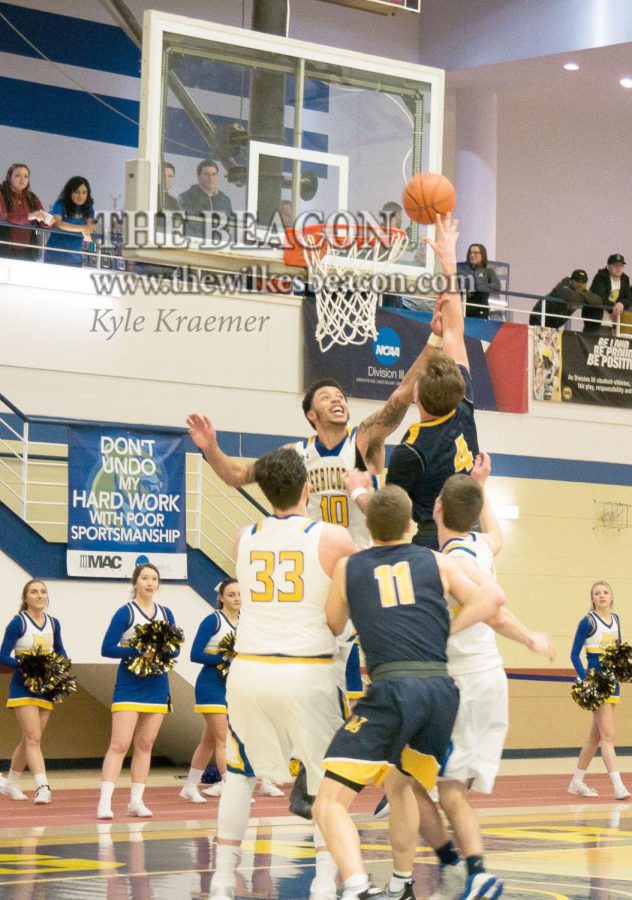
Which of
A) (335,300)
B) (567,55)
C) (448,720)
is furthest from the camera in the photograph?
(567,55)

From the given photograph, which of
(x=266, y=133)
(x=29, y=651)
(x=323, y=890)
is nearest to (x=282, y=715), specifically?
(x=323, y=890)

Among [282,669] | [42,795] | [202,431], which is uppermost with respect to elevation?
[202,431]

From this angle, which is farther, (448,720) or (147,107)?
(147,107)

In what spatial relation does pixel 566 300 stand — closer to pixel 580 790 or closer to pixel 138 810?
pixel 580 790

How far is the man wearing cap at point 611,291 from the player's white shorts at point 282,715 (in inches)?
565

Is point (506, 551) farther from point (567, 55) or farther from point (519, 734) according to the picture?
point (567, 55)

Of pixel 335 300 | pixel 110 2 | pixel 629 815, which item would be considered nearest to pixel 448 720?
pixel 629 815

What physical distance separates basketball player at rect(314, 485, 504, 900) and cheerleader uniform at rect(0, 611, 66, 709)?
21.0 ft

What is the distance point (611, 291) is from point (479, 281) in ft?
9.11

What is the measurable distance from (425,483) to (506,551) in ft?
35.5

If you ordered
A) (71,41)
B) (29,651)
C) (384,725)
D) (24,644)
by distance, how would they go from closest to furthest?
(384,725) < (29,651) < (24,644) < (71,41)

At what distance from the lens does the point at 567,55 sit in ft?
68.5

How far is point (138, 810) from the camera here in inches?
450

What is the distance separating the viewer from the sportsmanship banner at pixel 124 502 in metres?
13.7
